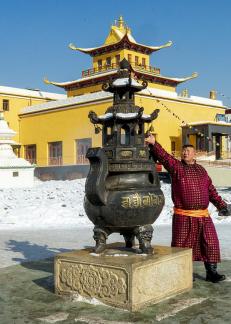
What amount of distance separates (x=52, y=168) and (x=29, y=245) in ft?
65.2

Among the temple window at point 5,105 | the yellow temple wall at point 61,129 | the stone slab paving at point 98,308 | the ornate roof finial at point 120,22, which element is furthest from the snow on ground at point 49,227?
the ornate roof finial at point 120,22

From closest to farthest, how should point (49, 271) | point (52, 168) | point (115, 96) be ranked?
point (115, 96) < point (49, 271) < point (52, 168)

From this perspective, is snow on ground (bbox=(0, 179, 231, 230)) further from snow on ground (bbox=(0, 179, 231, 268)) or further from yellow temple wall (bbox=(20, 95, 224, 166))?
yellow temple wall (bbox=(20, 95, 224, 166))

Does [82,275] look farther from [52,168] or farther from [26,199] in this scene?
[52,168]

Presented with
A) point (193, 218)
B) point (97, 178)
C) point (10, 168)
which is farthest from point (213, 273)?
point (10, 168)

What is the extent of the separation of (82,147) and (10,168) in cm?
675

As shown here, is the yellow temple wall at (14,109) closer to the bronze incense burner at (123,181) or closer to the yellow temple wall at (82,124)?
the yellow temple wall at (82,124)

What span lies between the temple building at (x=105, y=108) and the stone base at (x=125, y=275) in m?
19.7

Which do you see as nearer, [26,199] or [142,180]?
[142,180]

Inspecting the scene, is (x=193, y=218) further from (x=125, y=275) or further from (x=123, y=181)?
(x=125, y=275)

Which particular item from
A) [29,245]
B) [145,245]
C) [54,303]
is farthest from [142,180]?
[29,245]

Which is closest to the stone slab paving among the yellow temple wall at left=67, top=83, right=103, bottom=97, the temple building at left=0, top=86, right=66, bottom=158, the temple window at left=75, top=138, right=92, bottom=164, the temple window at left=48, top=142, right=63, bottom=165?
the temple window at left=75, top=138, right=92, bottom=164

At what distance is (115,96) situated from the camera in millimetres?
5387

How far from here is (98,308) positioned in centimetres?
429
